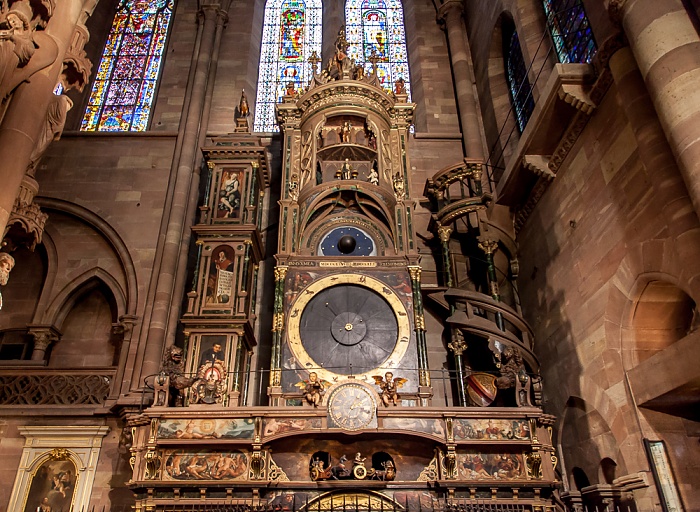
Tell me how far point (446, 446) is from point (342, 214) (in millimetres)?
4341

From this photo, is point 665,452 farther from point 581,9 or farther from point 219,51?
point 219,51

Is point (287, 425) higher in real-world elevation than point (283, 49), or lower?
lower

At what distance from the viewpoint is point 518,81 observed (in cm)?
1152

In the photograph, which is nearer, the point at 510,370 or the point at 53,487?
the point at 510,370

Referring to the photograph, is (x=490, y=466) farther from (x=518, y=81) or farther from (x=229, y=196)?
(x=518, y=81)

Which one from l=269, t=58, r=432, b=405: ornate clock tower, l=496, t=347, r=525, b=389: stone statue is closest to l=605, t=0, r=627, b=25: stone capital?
l=269, t=58, r=432, b=405: ornate clock tower

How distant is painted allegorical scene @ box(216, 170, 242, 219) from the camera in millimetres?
10094

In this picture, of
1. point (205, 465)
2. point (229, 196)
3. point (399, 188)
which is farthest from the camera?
point (229, 196)

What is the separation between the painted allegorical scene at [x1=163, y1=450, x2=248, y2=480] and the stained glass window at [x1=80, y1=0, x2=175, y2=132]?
839 cm

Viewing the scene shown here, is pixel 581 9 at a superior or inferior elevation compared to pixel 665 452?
superior

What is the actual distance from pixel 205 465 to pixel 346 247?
4000 millimetres

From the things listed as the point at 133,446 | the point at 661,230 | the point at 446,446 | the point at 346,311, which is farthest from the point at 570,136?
the point at 133,446

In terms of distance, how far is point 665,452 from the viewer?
6305mm

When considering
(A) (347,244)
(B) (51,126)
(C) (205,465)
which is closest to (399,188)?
(A) (347,244)
